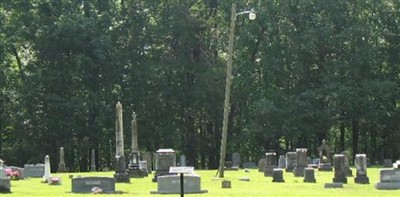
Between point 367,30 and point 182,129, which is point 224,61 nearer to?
point 182,129

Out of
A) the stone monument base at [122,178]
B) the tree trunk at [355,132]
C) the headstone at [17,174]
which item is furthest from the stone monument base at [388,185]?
the tree trunk at [355,132]

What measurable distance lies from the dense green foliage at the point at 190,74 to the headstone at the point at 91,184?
26.8 m

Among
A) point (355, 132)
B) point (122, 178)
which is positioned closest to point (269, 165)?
point (122, 178)

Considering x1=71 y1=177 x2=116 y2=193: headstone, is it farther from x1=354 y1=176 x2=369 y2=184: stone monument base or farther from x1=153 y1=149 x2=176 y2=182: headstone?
x1=354 y1=176 x2=369 y2=184: stone monument base

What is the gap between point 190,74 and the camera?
53531mm

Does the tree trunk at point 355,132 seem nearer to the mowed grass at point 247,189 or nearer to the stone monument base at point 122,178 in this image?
the mowed grass at point 247,189

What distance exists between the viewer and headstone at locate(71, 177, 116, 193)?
850 inches

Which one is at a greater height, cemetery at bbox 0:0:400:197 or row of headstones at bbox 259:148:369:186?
cemetery at bbox 0:0:400:197

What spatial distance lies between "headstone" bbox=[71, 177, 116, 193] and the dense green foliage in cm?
2679

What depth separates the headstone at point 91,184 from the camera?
21.6 m

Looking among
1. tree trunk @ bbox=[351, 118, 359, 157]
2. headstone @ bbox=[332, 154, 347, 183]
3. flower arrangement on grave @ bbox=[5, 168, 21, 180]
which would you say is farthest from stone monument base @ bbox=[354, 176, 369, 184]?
tree trunk @ bbox=[351, 118, 359, 157]

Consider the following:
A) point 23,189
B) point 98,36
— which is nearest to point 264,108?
point 98,36

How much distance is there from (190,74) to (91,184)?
1268 inches

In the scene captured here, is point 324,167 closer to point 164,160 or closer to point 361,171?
point 361,171
